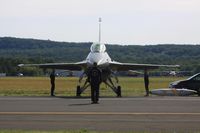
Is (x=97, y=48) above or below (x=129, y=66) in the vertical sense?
above

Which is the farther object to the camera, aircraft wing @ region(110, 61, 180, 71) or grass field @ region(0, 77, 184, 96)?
grass field @ region(0, 77, 184, 96)

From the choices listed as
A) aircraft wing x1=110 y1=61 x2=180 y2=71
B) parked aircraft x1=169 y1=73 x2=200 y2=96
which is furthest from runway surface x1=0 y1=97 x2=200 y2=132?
parked aircraft x1=169 y1=73 x2=200 y2=96

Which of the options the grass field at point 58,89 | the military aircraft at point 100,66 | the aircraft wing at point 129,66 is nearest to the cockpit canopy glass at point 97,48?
the military aircraft at point 100,66

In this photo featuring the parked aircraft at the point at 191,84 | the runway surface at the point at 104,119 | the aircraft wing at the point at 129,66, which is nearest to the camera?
the runway surface at the point at 104,119

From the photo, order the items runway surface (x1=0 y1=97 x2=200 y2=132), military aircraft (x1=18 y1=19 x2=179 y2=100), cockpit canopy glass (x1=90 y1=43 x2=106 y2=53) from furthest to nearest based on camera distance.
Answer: cockpit canopy glass (x1=90 y1=43 x2=106 y2=53) → military aircraft (x1=18 y1=19 x2=179 y2=100) → runway surface (x1=0 y1=97 x2=200 y2=132)

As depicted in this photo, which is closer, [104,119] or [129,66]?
[104,119]

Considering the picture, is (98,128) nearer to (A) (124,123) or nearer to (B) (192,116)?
(A) (124,123)

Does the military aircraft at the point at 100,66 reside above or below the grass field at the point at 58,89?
above

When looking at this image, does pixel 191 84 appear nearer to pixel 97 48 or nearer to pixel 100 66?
pixel 97 48

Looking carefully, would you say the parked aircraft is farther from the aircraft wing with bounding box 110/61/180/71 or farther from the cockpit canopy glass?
the cockpit canopy glass

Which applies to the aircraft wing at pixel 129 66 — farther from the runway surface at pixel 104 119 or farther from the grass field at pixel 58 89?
the runway surface at pixel 104 119

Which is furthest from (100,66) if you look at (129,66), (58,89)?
(58,89)

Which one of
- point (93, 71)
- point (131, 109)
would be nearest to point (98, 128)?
point (131, 109)

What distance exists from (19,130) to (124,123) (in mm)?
3471
